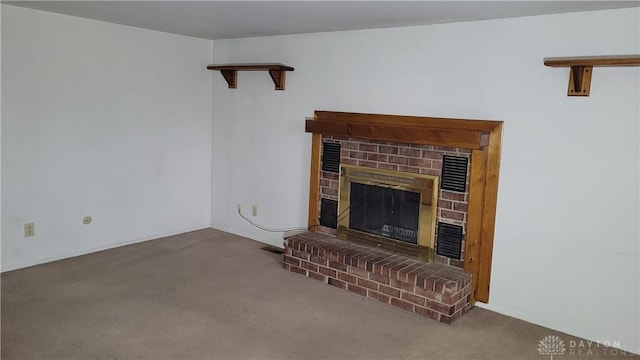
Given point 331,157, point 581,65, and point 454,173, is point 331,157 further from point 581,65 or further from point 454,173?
point 581,65

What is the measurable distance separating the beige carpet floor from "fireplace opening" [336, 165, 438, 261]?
21.1 inches

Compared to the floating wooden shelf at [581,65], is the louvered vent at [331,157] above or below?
below

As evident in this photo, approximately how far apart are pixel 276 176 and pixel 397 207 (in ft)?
4.31

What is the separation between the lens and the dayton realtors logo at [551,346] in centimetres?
286

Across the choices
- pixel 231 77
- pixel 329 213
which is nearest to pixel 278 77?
pixel 231 77

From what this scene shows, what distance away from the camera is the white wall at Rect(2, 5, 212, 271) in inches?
148

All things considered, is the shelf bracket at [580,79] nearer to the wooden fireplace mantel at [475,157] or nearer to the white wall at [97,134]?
the wooden fireplace mantel at [475,157]

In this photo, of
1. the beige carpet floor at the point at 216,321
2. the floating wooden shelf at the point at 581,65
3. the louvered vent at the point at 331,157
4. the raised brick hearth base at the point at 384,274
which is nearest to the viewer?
the floating wooden shelf at the point at 581,65

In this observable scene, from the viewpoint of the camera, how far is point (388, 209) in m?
3.86

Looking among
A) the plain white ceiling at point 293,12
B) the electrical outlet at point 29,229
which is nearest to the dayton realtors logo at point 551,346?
the plain white ceiling at point 293,12

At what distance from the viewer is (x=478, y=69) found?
10.9ft

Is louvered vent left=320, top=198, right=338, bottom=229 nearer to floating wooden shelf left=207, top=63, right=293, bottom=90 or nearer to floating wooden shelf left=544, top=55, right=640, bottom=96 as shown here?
floating wooden shelf left=207, top=63, right=293, bottom=90

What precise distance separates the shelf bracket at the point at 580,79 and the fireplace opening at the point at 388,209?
41.1 inches

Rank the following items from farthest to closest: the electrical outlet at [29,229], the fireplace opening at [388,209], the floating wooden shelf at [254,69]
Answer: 1. the floating wooden shelf at [254,69]
2. the electrical outlet at [29,229]
3. the fireplace opening at [388,209]
